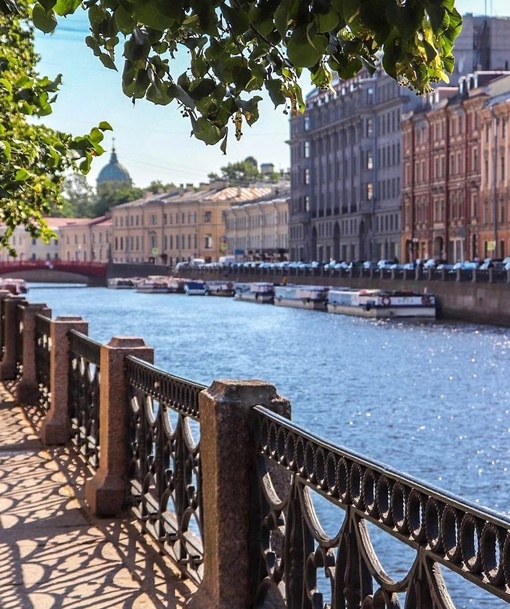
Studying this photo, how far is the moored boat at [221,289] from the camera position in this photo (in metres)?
93.6

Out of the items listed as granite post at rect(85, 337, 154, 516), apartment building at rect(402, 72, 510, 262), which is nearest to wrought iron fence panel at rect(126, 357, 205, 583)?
granite post at rect(85, 337, 154, 516)

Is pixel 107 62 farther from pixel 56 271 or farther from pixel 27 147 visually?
pixel 56 271

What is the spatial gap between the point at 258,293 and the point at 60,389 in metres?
72.3

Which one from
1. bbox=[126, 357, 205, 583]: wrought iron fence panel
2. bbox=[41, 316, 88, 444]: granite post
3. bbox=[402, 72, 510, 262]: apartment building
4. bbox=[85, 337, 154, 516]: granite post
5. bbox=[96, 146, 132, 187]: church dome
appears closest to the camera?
bbox=[126, 357, 205, 583]: wrought iron fence panel

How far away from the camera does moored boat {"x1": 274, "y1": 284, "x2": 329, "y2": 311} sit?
69.8 meters

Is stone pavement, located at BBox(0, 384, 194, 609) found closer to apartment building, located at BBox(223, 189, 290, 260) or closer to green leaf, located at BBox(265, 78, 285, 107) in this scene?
green leaf, located at BBox(265, 78, 285, 107)

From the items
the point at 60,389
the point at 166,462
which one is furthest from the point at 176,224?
the point at 166,462

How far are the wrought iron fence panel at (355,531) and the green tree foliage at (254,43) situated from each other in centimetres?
88

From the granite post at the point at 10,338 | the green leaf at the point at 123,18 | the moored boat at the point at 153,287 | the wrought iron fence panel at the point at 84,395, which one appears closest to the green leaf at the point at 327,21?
the green leaf at the point at 123,18

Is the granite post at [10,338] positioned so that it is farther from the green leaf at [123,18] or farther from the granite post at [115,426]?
the green leaf at [123,18]

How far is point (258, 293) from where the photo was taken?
268 ft

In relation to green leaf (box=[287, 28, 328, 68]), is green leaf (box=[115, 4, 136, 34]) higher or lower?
higher

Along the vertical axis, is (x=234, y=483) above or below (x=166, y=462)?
above

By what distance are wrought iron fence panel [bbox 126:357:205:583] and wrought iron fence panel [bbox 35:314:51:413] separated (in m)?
3.84
